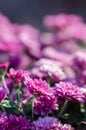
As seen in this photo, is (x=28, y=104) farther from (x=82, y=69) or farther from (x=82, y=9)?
(x=82, y=9)

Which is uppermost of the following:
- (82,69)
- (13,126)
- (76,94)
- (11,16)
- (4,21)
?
(11,16)

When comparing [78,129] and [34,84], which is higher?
[34,84]

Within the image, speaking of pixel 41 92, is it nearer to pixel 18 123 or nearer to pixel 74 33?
pixel 18 123

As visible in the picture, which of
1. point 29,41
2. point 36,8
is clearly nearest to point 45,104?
point 29,41

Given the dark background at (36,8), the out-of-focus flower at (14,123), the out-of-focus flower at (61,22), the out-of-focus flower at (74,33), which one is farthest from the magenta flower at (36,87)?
the dark background at (36,8)

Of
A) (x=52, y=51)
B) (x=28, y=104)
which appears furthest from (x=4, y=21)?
(x=28, y=104)

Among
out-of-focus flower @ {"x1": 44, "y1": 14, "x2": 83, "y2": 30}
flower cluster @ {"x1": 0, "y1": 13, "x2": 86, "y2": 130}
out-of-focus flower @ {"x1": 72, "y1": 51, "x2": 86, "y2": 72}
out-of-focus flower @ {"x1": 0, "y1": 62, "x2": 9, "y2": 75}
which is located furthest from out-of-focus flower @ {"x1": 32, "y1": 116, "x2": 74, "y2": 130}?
out-of-focus flower @ {"x1": 44, "y1": 14, "x2": 83, "y2": 30}

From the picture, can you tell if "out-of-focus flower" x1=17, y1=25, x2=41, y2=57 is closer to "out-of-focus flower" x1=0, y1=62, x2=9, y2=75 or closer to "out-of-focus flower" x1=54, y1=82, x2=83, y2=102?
"out-of-focus flower" x1=0, y1=62, x2=9, y2=75
